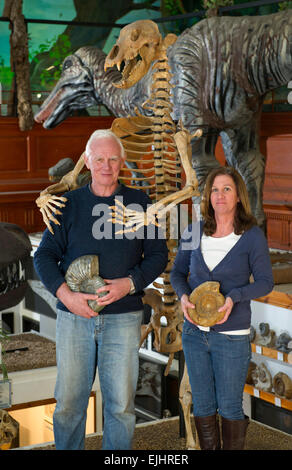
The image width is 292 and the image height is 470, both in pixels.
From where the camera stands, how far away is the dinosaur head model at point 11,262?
6.70 ft

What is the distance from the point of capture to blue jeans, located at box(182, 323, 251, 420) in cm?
227

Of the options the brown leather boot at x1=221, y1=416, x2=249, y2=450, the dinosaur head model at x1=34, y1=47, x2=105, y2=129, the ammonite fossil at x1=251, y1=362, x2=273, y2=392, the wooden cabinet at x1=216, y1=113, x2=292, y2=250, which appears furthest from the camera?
the wooden cabinet at x1=216, y1=113, x2=292, y2=250

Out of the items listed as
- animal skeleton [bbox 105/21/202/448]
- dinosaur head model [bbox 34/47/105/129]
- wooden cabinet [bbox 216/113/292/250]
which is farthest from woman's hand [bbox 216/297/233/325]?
wooden cabinet [bbox 216/113/292/250]

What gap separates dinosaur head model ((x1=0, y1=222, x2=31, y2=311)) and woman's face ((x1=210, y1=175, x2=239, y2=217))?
2.06 feet

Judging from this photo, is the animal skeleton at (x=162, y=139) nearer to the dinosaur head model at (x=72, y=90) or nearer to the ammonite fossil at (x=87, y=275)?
the ammonite fossil at (x=87, y=275)

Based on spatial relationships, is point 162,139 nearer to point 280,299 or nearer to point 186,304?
point 186,304

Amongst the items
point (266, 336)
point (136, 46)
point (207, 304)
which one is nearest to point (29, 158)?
point (266, 336)

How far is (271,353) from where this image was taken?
3.39 metres

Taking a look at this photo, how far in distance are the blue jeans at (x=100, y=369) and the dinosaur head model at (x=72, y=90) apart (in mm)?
2150

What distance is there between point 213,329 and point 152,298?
0.67 meters

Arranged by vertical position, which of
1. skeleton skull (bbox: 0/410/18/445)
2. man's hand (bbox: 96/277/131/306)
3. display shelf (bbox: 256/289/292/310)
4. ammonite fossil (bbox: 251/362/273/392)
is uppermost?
man's hand (bbox: 96/277/131/306)

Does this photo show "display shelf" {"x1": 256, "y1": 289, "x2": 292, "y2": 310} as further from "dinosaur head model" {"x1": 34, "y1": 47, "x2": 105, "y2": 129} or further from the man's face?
"dinosaur head model" {"x1": 34, "y1": 47, "x2": 105, "y2": 129}

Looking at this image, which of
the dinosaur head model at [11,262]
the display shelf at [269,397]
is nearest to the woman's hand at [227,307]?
the dinosaur head model at [11,262]

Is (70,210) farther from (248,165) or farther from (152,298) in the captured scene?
(248,165)
